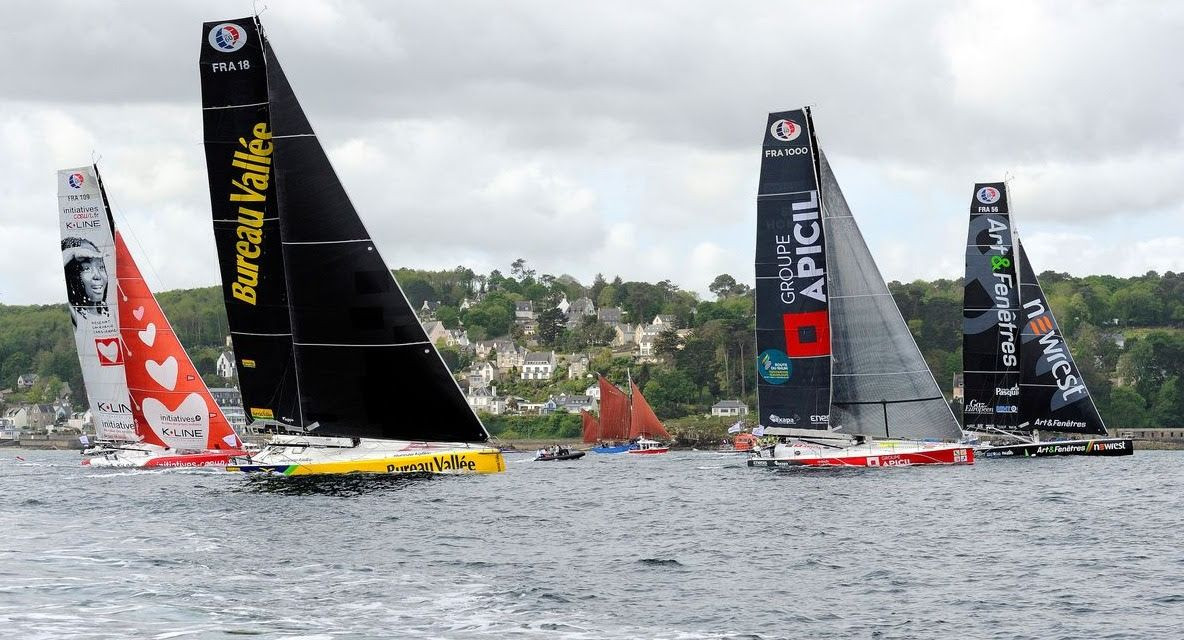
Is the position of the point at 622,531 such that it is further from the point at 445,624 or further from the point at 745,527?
the point at 445,624

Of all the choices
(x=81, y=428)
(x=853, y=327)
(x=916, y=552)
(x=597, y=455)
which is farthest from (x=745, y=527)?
(x=81, y=428)

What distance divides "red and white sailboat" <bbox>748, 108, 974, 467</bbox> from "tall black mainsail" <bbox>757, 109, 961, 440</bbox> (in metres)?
0.04

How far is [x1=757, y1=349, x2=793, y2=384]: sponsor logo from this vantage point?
53125mm

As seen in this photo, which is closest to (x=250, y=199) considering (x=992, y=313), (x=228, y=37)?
Answer: (x=228, y=37)

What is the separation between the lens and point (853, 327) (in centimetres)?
5203

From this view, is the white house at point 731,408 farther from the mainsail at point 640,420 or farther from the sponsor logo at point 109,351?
the sponsor logo at point 109,351

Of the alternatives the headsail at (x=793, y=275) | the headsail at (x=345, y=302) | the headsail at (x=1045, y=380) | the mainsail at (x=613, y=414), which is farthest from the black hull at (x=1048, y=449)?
the mainsail at (x=613, y=414)

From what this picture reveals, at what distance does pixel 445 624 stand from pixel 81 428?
173298mm

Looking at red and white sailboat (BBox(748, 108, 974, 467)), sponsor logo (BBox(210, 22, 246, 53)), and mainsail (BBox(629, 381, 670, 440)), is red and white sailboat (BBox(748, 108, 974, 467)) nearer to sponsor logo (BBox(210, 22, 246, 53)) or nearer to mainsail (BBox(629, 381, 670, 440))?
sponsor logo (BBox(210, 22, 246, 53))

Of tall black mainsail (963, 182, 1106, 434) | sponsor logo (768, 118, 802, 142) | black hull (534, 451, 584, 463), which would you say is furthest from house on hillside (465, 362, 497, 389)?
sponsor logo (768, 118, 802, 142)

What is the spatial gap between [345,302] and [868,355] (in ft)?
63.5

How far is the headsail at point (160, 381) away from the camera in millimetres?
60156

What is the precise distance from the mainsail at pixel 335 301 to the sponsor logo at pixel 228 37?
3 centimetres

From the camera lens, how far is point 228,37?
4344 cm
